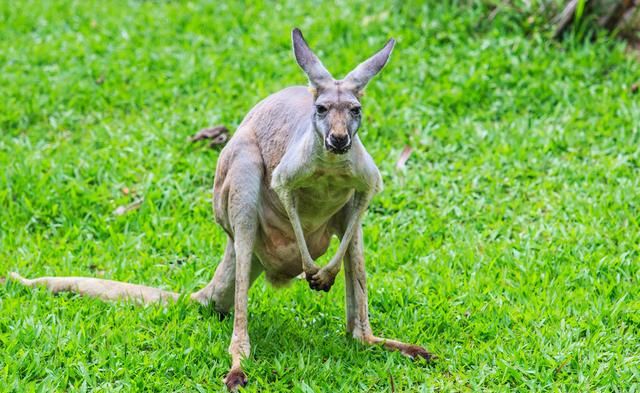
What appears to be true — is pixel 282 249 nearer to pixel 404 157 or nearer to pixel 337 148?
pixel 337 148

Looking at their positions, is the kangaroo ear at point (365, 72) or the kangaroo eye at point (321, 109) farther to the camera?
the kangaroo ear at point (365, 72)

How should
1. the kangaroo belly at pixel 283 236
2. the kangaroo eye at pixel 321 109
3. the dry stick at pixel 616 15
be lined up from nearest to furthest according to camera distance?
the kangaroo eye at pixel 321 109 < the kangaroo belly at pixel 283 236 < the dry stick at pixel 616 15

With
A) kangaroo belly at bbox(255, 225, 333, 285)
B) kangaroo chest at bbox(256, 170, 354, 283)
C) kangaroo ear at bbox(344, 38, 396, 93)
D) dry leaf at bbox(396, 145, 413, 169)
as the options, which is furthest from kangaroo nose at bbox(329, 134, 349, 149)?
dry leaf at bbox(396, 145, 413, 169)

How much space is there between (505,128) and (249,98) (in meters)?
2.06

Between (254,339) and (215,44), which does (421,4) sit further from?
(254,339)

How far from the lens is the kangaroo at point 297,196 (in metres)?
4.57

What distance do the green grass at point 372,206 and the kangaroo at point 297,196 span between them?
0.65ft

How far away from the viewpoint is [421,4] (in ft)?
29.6

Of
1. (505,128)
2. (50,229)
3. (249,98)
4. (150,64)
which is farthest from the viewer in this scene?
(150,64)

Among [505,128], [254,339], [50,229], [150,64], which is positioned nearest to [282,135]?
[254,339]

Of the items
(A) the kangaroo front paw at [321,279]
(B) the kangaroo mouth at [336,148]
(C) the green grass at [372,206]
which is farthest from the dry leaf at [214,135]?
(B) the kangaroo mouth at [336,148]

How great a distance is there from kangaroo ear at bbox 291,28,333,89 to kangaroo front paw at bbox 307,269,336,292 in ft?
2.95

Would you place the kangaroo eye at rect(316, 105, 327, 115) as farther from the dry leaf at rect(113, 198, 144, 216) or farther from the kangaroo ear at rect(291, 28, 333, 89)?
the dry leaf at rect(113, 198, 144, 216)

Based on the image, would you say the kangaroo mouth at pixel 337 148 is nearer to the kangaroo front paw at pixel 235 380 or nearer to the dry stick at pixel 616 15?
the kangaroo front paw at pixel 235 380
